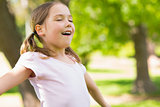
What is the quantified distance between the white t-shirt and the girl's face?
12 centimetres

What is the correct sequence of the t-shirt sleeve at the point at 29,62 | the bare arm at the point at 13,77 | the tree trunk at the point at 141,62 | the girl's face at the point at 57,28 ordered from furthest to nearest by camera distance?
the tree trunk at the point at 141,62
the girl's face at the point at 57,28
the t-shirt sleeve at the point at 29,62
the bare arm at the point at 13,77

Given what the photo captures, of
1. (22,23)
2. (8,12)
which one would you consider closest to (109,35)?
(8,12)

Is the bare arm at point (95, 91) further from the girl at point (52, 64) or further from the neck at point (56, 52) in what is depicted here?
the neck at point (56, 52)

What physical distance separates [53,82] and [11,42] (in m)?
3.50

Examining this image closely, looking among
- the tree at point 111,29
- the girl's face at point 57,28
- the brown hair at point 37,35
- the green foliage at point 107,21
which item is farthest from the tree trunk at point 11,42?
the tree at point 111,29

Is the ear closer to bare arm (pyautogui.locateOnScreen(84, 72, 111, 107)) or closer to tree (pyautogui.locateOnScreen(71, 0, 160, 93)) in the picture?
bare arm (pyautogui.locateOnScreen(84, 72, 111, 107))

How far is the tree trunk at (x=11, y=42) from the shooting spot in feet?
16.8

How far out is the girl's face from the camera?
1.90 metres

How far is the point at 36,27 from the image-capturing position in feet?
6.56

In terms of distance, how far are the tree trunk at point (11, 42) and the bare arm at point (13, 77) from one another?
3432 mm

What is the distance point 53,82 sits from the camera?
6.13 ft

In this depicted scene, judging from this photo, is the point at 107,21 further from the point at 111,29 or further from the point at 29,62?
the point at 29,62

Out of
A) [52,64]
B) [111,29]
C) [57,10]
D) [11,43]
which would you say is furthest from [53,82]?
[111,29]

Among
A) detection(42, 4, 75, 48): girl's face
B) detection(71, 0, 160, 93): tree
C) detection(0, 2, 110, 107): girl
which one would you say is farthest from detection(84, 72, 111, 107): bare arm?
detection(71, 0, 160, 93): tree
